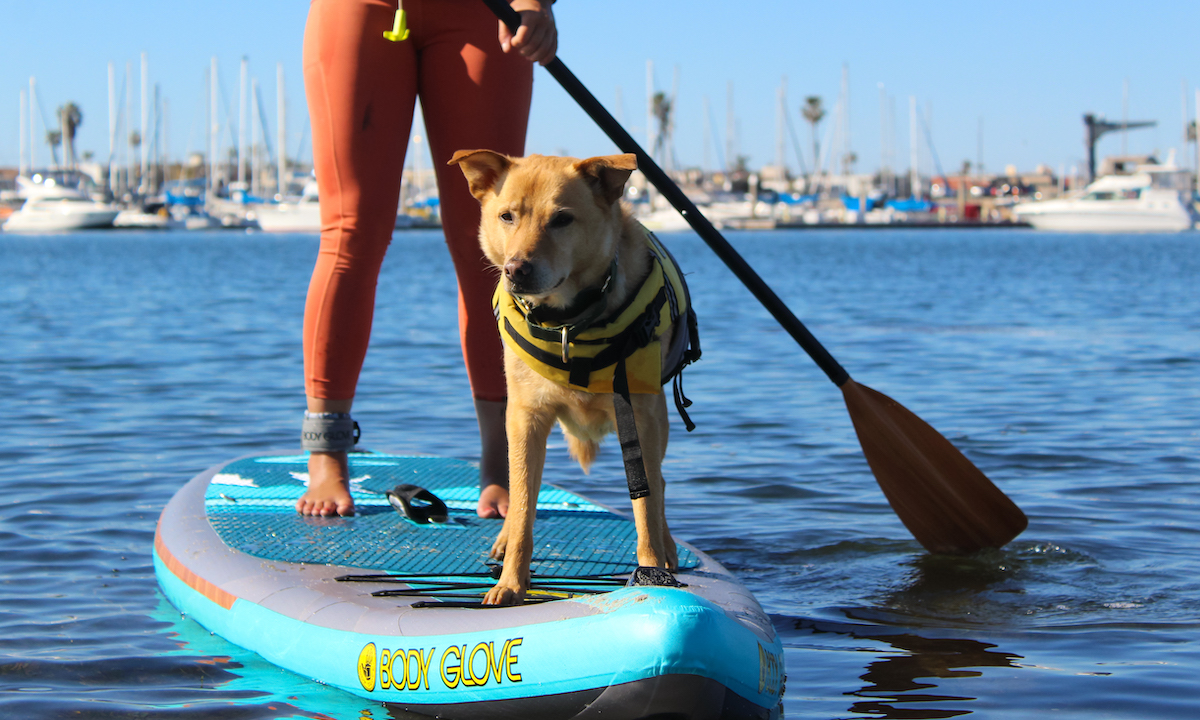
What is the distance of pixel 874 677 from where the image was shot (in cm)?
337

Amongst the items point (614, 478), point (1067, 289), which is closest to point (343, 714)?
point (614, 478)

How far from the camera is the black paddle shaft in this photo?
12.2 feet

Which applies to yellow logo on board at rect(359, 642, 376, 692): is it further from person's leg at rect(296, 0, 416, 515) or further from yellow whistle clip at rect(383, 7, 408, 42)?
yellow whistle clip at rect(383, 7, 408, 42)

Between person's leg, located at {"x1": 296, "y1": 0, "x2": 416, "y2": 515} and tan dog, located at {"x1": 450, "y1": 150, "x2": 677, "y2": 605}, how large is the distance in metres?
0.77

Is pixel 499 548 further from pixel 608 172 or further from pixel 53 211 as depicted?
pixel 53 211

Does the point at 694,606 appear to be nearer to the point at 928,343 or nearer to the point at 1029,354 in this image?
the point at 1029,354

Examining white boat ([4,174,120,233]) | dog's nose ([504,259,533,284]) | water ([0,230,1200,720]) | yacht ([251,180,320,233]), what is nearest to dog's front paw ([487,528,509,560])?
water ([0,230,1200,720])

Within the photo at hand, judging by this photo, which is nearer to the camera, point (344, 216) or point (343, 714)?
point (343, 714)

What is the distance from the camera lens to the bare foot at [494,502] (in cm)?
407

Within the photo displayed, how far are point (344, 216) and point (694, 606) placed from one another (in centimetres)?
199

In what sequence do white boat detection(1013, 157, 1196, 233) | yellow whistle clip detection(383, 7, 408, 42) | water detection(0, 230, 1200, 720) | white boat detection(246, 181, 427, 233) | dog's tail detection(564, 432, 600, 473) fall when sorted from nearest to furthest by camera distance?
water detection(0, 230, 1200, 720) < dog's tail detection(564, 432, 600, 473) < yellow whistle clip detection(383, 7, 408, 42) < white boat detection(1013, 157, 1196, 233) < white boat detection(246, 181, 427, 233)

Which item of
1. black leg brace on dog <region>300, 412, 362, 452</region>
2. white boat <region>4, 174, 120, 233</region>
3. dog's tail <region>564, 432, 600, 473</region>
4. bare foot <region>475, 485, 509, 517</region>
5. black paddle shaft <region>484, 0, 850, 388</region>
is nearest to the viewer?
dog's tail <region>564, 432, 600, 473</region>

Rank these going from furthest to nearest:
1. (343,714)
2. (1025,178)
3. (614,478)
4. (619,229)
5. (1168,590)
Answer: (1025,178) → (614,478) → (1168,590) → (619,229) → (343,714)

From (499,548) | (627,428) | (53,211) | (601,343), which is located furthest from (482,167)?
(53,211)
